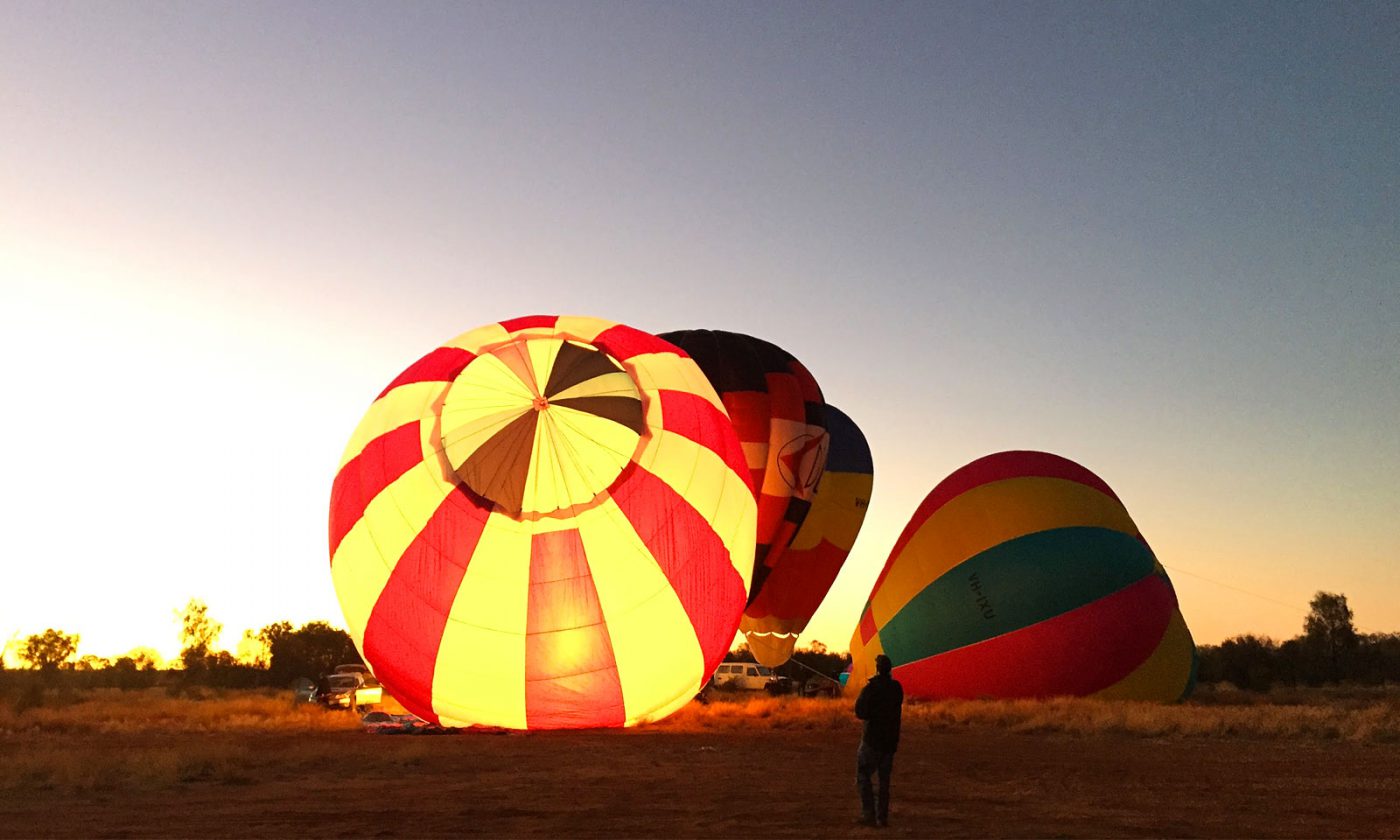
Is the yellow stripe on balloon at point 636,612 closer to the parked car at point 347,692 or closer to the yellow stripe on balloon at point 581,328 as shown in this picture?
the yellow stripe on balloon at point 581,328

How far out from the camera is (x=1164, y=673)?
1939 centimetres

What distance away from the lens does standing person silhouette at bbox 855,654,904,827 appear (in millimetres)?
7734

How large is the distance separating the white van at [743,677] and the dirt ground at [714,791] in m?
18.9

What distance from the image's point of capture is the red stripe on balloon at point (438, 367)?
49.2 feet

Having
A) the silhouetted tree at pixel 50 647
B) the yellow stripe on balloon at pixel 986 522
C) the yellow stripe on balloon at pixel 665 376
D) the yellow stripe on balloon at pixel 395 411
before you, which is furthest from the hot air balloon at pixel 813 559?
the silhouetted tree at pixel 50 647

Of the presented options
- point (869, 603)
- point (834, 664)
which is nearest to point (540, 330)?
point (869, 603)

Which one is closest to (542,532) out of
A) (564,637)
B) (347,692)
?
(564,637)

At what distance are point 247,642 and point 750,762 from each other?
49.5 metres

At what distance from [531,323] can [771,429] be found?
694cm

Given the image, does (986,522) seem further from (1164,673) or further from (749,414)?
(749,414)

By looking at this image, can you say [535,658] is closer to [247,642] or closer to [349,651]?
[349,651]

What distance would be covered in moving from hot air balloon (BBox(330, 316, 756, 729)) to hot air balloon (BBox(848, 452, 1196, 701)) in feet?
18.9

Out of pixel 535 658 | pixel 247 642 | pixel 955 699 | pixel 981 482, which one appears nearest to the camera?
pixel 535 658

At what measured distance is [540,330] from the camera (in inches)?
602
